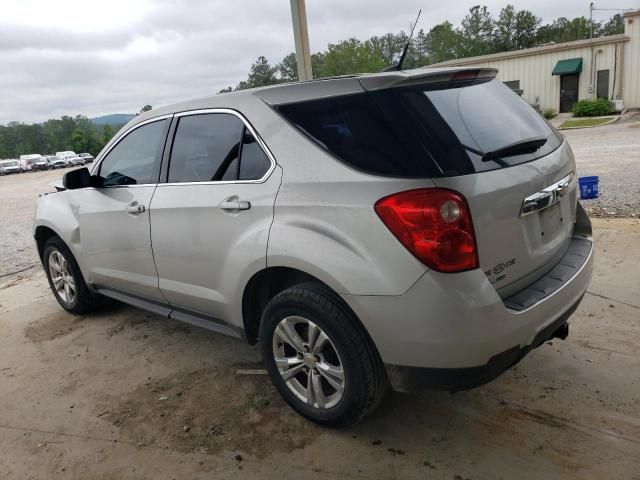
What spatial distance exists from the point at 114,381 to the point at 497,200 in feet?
9.10

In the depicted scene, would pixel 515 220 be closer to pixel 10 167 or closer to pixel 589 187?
pixel 589 187

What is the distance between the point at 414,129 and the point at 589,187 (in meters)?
5.44

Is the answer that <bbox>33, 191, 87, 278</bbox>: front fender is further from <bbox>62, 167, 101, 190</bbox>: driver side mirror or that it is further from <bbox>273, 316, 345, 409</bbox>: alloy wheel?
<bbox>273, 316, 345, 409</bbox>: alloy wheel

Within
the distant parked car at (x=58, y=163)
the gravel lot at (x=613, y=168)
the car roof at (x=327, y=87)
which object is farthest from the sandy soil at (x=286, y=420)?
the distant parked car at (x=58, y=163)

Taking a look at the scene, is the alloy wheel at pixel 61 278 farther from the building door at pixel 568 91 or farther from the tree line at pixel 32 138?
the tree line at pixel 32 138

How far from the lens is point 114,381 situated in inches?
141

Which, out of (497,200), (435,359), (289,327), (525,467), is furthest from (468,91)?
(525,467)

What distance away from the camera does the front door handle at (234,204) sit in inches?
110

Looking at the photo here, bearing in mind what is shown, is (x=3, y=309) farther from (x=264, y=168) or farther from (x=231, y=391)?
(x=264, y=168)

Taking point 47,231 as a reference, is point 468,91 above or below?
above

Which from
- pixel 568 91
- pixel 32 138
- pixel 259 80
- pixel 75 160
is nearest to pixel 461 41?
pixel 568 91

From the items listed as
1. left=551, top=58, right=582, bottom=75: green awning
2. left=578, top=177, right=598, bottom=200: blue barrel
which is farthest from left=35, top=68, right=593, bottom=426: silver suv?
left=551, top=58, right=582, bottom=75: green awning

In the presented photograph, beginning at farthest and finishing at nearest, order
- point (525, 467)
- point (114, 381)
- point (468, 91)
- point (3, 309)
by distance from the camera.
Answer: point (3, 309), point (114, 381), point (468, 91), point (525, 467)

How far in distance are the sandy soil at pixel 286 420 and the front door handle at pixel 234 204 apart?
1190 mm
